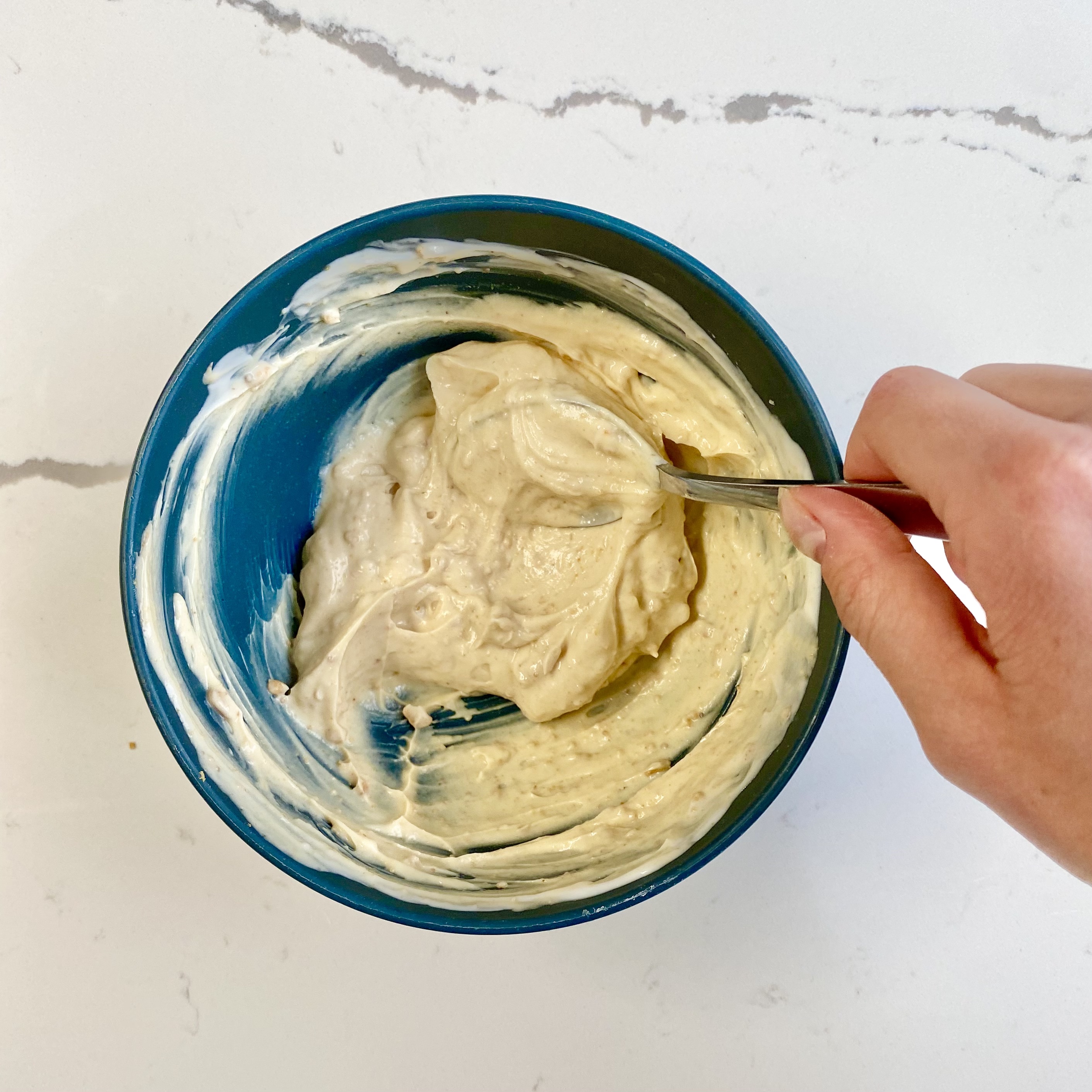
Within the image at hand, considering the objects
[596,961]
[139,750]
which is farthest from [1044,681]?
[139,750]

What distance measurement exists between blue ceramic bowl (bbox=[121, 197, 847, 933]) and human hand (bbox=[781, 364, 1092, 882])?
0.13m

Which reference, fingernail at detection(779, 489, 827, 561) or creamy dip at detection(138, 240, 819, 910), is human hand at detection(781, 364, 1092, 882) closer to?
fingernail at detection(779, 489, 827, 561)

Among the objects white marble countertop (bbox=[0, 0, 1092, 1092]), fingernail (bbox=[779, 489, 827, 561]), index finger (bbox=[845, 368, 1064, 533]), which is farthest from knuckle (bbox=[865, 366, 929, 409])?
white marble countertop (bbox=[0, 0, 1092, 1092])

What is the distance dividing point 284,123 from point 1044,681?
47.7 inches

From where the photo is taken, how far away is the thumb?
2.35ft

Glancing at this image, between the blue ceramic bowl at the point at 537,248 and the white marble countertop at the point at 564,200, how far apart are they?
28 centimetres

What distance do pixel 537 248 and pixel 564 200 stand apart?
254mm

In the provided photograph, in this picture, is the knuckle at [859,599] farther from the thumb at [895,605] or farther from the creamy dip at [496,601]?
the creamy dip at [496,601]

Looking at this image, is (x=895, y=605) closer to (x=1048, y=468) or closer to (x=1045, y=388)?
(x=1048, y=468)

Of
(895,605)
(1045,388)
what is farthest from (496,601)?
(1045,388)

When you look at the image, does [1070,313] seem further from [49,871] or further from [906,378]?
[49,871]

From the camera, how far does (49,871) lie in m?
1.24

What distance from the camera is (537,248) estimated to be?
1.03 metres

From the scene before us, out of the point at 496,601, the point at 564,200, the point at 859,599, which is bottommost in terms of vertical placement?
the point at 496,601
